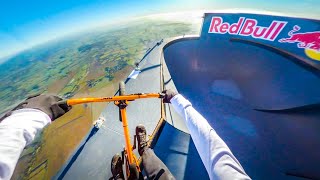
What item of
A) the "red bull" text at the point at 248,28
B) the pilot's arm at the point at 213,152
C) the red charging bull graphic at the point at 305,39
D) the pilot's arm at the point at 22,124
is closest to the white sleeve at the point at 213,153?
the pilot's arm at the point at 213,152

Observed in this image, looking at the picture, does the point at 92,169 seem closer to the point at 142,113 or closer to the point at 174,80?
the point at 142,113

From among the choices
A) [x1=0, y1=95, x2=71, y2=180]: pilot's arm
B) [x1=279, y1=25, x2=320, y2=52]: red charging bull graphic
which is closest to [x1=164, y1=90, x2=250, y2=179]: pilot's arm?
[x1=0, y1=95, x2=71, y2=180]: pilot's arm

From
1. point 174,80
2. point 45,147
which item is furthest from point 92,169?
point 45,147

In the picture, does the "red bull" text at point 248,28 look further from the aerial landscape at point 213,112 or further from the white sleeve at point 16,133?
the white sleeve at point 16,133

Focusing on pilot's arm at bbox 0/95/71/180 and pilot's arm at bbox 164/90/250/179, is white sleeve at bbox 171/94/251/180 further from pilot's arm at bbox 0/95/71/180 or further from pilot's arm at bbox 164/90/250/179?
pilot's arm at bbox 0/95/71/180

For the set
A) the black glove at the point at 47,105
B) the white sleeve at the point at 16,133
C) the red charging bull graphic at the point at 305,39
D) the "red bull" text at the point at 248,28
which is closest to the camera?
the white sleeve at the point at 16,133

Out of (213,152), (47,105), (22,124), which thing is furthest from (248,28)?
(22,124)
